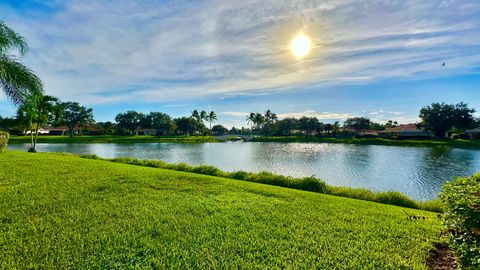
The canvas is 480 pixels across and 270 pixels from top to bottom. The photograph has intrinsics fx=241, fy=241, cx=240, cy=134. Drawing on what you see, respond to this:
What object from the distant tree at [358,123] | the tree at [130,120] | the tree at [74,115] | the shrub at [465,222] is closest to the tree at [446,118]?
the distant tree at [358,123]

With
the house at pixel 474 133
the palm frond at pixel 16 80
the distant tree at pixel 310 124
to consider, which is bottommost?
the house at pixel 474 133

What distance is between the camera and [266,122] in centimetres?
10450

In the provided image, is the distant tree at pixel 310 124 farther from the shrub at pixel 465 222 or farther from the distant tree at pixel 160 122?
the shrub at pixel 465 222

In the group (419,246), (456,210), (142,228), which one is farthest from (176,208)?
(456,210)

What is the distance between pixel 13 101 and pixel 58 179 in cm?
313

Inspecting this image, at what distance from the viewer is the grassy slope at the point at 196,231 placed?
3.81 meters

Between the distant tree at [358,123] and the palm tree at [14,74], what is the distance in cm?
9584

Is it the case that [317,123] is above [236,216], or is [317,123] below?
above

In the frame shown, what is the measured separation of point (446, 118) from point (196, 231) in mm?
72212

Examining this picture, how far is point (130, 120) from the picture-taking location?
88.4m

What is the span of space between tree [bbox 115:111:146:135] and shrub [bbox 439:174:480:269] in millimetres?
94776

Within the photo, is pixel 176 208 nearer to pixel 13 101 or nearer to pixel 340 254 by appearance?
pixel 340 254

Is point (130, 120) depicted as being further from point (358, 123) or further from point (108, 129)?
point (358, 123)

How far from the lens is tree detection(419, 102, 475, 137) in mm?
56531
